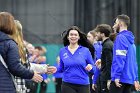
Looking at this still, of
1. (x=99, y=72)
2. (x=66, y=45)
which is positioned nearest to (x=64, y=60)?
(x=66, y=45)

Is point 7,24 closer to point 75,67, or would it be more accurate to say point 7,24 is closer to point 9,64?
point 9,64

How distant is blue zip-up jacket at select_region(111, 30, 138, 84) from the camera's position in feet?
36.4

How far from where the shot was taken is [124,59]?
11.1 m

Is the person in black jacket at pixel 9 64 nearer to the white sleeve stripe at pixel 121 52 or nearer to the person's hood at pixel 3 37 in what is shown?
the person's hood at pixel 3 37

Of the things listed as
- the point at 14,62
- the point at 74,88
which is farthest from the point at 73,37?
the point at 14,62

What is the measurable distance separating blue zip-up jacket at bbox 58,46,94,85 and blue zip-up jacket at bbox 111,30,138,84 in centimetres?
65

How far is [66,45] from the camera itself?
12.3m

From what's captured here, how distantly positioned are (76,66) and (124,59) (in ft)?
3.20

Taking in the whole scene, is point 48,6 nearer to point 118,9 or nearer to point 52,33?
point 52,33

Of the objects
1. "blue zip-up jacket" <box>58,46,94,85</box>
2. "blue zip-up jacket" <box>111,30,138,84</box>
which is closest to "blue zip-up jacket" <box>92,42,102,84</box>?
"blue zip-up jacket" <box>58,46,94,85</box>

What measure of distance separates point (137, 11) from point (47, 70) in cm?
1447

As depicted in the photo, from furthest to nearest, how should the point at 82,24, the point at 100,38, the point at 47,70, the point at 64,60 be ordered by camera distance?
the point at 82,24 → the point at 100,38 → the point at 64,60 → the point at 47,70

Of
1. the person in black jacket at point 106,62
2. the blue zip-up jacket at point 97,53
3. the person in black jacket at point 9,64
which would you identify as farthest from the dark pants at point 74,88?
the person in black jacket at point 9,64

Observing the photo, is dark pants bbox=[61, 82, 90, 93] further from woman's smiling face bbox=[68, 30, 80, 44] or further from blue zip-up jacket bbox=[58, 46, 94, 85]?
woman's smiling face bbox=[68, 30, 80, 44]
